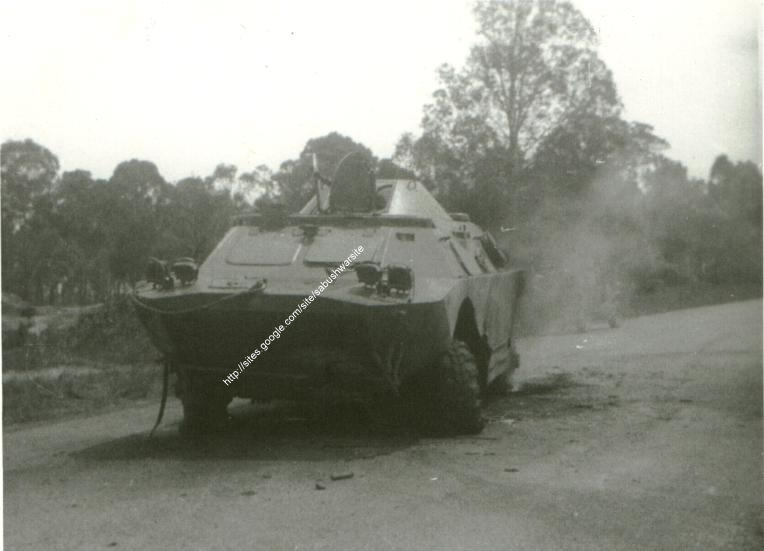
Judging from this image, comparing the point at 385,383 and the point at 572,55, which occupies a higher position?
the point at 572,55

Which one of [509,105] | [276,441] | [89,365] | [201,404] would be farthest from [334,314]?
[509,105]

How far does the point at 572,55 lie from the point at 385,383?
6947 mm

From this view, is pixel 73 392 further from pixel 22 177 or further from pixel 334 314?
pixel 22 177

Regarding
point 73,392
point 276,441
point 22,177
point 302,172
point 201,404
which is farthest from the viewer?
point 22,177

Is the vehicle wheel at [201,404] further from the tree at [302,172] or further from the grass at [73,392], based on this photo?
the tree at [302,172]

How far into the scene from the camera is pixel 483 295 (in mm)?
7875

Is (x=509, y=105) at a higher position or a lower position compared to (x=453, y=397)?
higher

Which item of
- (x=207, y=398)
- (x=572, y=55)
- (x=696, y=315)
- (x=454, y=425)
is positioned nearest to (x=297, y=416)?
(x=207, y=398)

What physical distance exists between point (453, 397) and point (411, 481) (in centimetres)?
152

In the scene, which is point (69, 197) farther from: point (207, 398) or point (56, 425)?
point (207, 398)

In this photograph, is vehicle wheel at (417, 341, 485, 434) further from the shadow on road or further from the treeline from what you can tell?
the treeline

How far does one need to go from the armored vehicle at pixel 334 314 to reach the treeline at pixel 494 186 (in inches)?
108

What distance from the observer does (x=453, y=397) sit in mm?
7016

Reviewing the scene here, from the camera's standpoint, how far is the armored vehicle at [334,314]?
21.2 feet
